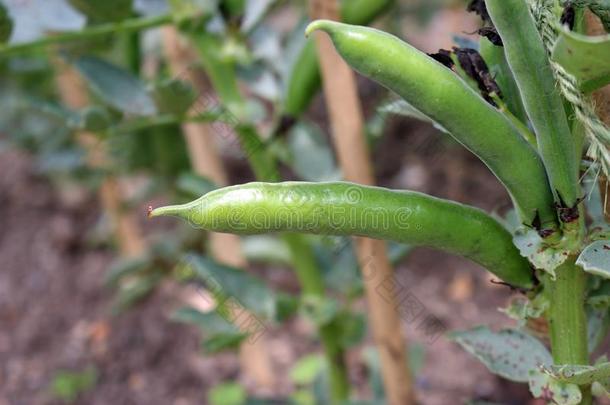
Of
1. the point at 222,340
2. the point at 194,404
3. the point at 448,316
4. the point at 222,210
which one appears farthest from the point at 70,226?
the point at 222,210

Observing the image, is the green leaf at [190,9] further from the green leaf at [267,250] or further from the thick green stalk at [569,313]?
the green leaf at [267,250]

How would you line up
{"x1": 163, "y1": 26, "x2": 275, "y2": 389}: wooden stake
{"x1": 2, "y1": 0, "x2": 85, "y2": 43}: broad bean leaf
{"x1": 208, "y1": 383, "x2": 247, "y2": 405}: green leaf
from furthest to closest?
{"x1": 208, "y1": 383, "x2": 247, "y2": 405}: green leaf, {"x1": 163, "y1": 26, "x2": 275, "y2": 389}: wooden stake, {"x1": 2, "y1": 0, "x2": 85, "y2": 43}: broad bean leaf

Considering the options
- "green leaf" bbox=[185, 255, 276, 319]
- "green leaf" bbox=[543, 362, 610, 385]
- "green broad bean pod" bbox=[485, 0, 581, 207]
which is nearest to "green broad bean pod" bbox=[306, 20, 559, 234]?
"green broad bean pod" bbox=[485, 0, 581, 207]

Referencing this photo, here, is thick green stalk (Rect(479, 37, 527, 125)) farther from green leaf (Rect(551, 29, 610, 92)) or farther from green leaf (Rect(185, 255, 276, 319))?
green leaf (Rect(185, 255, 276, 319))

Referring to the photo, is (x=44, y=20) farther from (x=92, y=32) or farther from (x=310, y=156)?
(x=310, y=156)

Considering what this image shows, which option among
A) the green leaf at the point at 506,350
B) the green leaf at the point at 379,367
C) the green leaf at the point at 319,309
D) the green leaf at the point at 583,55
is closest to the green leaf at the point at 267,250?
the green leaf at the point at 379,367
